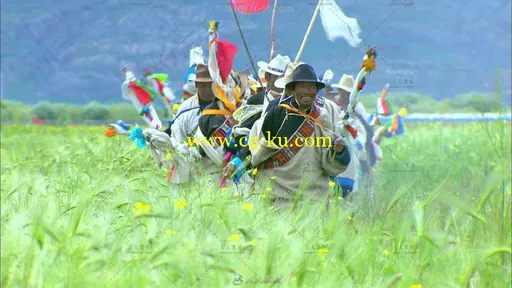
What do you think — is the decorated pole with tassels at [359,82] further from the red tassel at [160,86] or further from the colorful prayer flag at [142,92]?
the red tassel at [160,86]

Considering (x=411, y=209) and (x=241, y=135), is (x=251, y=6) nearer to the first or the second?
(x=241, y=135)

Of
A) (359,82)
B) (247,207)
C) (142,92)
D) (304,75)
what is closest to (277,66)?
(304,75)

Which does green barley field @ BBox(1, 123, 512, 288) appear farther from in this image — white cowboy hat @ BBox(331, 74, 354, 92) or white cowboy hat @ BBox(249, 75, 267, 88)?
white cowboy hat @ BBox(331, 74, 354, 92)

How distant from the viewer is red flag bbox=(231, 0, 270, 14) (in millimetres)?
8863

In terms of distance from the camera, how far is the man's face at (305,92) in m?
7.27

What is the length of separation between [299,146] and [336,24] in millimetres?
1493

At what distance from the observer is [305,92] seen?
23.9 feet

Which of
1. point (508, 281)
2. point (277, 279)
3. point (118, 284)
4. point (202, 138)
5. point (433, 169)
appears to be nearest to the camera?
point (118, 284)

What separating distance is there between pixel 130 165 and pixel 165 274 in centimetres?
545

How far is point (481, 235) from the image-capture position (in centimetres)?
544

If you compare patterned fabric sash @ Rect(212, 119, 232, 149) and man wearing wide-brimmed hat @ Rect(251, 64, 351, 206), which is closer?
man wearing wide-brimmed hat @ Rect(251, 64, 351, 206)

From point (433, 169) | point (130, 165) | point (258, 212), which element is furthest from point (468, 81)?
point (258, 212)

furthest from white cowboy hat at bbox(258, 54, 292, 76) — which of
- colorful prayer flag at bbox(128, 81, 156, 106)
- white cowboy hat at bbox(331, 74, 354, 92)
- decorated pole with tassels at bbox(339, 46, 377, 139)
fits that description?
white cowboy hat at bbox(331, 74, 354, 92)

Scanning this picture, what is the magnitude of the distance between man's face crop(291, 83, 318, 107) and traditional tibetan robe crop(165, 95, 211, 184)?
5.07 ft
